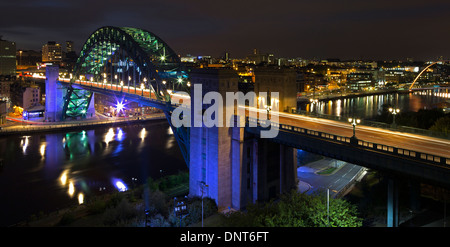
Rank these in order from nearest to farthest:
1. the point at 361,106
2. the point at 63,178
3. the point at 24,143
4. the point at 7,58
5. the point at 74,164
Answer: the point at 63,178
the point at 74,164
the point at 24,143
the point at 361,106
the point at 7,58

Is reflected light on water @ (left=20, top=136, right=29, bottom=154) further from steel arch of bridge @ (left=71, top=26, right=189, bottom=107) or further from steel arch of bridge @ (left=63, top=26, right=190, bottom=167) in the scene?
steel arch of bridge @ (left=71, top=26, right=189, bottom=107)

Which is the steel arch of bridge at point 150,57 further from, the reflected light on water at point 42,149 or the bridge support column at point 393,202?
the bridge support column at point 393,202

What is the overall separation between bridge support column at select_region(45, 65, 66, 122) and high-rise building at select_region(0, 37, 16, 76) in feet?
188

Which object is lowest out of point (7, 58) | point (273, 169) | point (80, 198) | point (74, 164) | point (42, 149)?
point (80, 198)

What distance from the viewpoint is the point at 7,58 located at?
328ft

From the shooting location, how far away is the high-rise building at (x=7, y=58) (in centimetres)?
9825

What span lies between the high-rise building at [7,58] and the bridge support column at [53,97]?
5740cm

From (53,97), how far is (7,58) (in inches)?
2479

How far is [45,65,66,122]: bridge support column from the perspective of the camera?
4925 centimetres

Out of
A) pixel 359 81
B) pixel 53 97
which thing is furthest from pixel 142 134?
pixel 359 81

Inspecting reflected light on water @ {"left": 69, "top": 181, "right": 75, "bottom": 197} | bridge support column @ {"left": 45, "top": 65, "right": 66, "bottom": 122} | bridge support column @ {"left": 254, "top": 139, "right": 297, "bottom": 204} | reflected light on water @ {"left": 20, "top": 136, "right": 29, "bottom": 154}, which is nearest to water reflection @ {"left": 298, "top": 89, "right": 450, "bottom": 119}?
bridge support column @ {"left": 45, "top": 65, "right": 66, "bottom": 122}

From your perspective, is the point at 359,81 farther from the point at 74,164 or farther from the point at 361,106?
the point at 74,164
